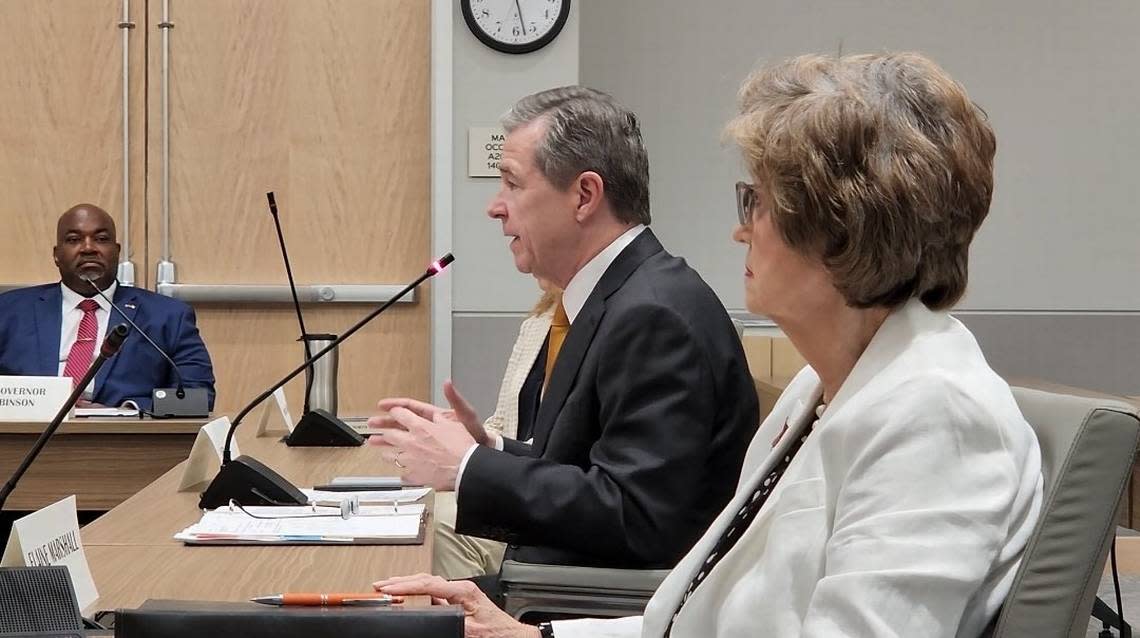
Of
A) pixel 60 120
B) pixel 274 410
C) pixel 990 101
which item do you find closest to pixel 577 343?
pixel 274 410

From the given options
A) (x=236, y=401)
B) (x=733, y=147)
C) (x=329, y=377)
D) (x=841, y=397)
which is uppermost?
(x=733, y=147)

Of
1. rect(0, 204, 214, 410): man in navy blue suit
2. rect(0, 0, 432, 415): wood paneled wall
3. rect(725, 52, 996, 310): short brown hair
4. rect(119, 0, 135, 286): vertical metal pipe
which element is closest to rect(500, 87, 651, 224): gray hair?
rect(725, 52, 996, 310): short brown hair

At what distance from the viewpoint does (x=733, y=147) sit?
121cm

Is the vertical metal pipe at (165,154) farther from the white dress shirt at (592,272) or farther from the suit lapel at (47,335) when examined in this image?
Answer: the white dress shirt at (592,272)

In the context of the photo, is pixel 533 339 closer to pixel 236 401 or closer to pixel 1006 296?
pixel 236 401

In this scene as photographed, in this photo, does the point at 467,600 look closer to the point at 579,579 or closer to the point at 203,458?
the point at 579,579

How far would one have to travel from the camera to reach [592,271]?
7.02ft

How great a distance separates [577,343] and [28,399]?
69.9 inches

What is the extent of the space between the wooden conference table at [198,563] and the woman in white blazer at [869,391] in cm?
44

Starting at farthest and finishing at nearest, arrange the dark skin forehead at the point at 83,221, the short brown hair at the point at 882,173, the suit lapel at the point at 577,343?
1. the dark skin forehead at the point at 83,221
2. the suit lapel at the point at 577,343
3. the short brown hair at the point at 882,173

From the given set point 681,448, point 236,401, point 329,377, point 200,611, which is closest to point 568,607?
point 681,448

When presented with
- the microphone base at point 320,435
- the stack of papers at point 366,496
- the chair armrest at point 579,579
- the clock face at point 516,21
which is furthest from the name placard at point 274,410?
the clock face at point 516,21

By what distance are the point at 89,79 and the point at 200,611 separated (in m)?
4.02

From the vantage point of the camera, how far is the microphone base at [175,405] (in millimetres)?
3117
